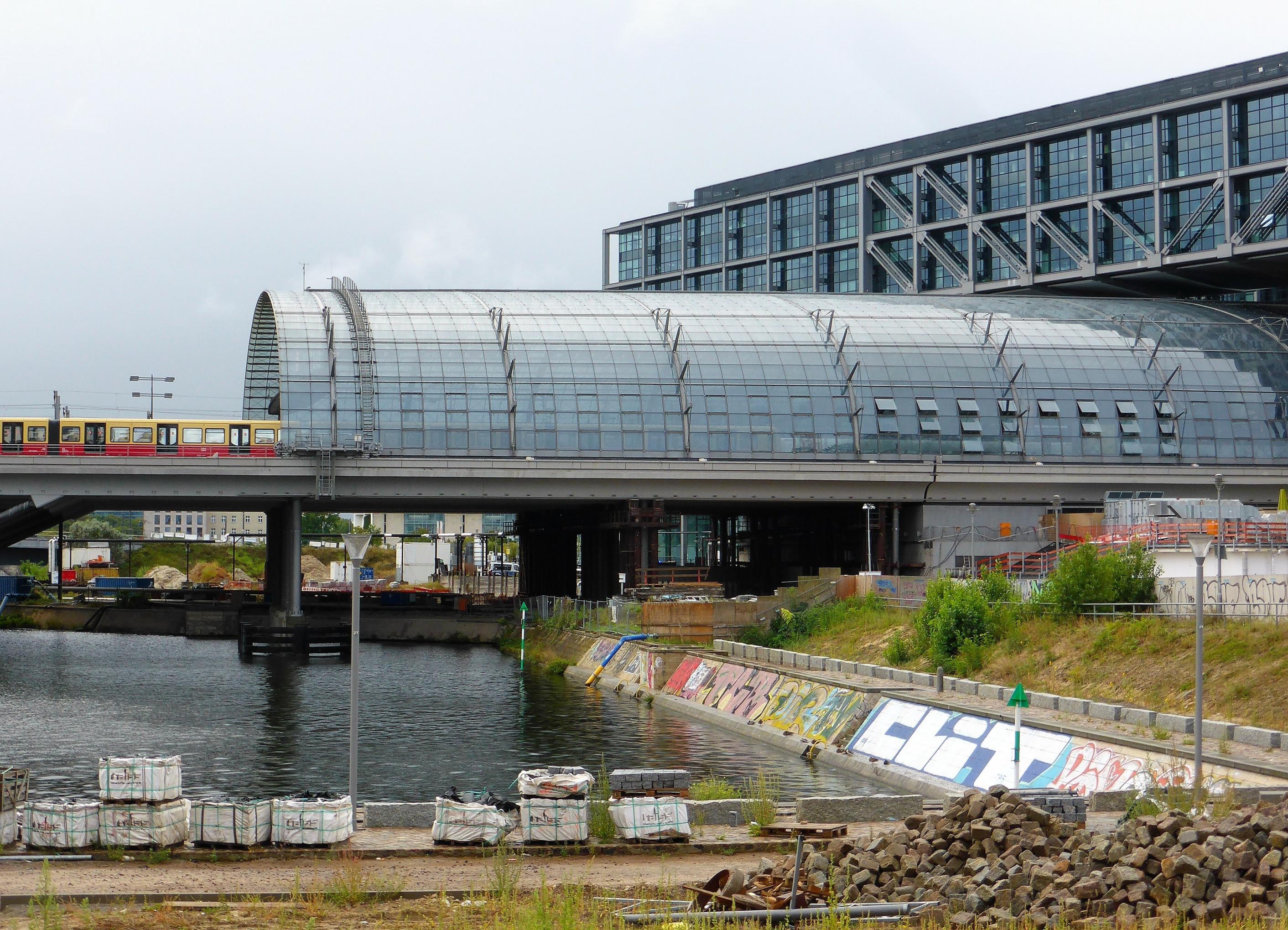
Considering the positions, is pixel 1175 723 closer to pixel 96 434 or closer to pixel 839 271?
pixel 96 434

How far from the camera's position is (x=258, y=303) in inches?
4459

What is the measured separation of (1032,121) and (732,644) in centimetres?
7200

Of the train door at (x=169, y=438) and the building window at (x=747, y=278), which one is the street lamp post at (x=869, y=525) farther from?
the building window at (x=747, y=278)

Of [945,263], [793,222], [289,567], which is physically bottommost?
[289,567]

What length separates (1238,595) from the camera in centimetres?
5206

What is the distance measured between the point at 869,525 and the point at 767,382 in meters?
12.9

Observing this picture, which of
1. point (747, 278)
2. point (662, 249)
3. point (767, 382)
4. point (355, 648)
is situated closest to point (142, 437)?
point (767, 382)

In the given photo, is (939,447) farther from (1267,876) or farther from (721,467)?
(1267,876)

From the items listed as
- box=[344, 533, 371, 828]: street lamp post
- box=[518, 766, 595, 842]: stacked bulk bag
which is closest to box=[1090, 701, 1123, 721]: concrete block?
box=[518, 766, 595, 842]: stacked bulk bag

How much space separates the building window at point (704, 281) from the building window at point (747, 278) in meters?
1.27

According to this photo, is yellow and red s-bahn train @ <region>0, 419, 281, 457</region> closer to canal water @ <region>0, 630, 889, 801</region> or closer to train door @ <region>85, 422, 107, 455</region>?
train door @ <region>85, 422, 107, 455</region>

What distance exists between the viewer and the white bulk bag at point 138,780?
97.6ft

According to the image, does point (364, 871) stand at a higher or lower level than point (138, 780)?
lower

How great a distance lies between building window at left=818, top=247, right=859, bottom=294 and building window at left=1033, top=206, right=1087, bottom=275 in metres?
22.0
